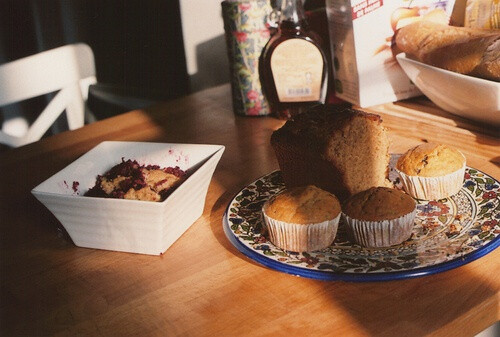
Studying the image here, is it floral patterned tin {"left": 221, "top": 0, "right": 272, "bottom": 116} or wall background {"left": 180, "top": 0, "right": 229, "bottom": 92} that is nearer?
floral patterned tin {"left": 221, "top": 0, "right": 272, "bottom": 116}

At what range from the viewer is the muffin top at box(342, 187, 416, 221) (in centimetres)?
84

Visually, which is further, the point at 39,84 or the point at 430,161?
the point at 39,84

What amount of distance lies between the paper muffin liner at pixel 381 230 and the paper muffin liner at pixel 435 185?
0.37ft

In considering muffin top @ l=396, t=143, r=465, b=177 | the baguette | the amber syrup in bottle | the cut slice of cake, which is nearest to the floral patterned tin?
the amber syrup in bottle

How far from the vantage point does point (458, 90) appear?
3.93ft

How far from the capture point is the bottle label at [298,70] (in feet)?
4.45

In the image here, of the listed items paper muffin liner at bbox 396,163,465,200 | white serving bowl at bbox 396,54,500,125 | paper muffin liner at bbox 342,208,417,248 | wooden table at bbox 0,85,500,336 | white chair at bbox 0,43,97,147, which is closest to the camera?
wooden table at bbox 0,85,500,336

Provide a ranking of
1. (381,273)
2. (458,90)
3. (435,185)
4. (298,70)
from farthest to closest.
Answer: (298,70), (458,90), (435,185), (381,273)

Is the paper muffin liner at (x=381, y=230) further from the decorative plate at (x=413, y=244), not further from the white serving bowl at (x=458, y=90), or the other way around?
the white serving bowl at (x=458, y=90)

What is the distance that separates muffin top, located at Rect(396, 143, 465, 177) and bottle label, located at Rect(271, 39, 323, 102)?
0.43 meters

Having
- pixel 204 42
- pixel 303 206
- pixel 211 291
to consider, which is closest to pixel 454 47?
pixel 303 206

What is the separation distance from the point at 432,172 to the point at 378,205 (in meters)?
0.14

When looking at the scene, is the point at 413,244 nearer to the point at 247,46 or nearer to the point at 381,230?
the point at 381,230

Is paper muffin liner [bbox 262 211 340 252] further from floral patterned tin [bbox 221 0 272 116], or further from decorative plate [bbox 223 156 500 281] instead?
floral patterned tin [bbox 221 0 272 116]
